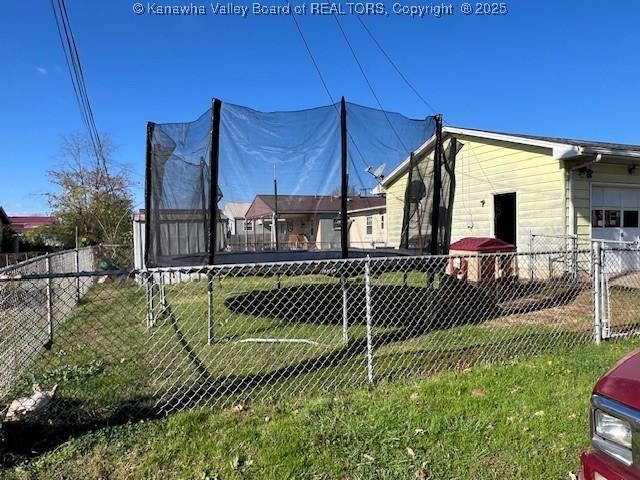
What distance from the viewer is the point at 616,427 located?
1.69 meters

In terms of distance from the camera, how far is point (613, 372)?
182 centimetres

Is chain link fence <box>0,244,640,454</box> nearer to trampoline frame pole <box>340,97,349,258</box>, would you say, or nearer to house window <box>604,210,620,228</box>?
trampoline frame pole <box>340,97,349,258</box>

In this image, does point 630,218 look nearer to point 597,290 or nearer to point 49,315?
point 597,290

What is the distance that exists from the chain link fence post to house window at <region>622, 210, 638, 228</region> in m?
7.41

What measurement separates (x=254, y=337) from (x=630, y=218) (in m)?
9.93

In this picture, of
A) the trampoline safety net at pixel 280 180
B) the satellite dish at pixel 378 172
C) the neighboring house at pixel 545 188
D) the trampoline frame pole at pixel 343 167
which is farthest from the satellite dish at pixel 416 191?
the neighboring house at pixel 545 188

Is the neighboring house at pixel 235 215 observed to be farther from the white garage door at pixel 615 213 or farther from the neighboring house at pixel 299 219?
the white garage door at pixel 615 213

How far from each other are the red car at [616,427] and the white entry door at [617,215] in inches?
398

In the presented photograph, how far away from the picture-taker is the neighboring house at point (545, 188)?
33.8ft

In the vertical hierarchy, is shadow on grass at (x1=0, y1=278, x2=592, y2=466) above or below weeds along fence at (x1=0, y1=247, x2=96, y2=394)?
below

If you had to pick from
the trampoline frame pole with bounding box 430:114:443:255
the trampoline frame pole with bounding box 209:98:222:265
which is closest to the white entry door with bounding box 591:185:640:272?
the trampoline frame pole with bounding box 430:114:443:255

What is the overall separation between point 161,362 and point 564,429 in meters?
3.83

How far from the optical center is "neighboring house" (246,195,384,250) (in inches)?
233

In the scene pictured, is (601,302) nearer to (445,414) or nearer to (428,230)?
(428,230)
